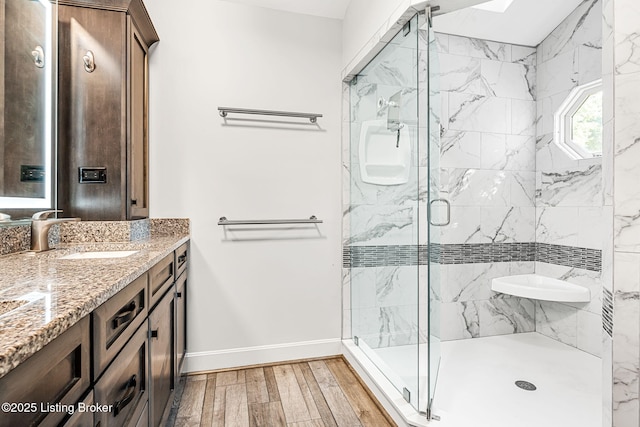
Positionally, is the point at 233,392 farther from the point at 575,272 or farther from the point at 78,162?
the point at 575,272

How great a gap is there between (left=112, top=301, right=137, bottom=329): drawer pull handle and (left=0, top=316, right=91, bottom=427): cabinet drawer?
0.55ft

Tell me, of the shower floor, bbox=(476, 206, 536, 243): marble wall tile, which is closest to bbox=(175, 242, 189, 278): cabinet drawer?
the shower floor

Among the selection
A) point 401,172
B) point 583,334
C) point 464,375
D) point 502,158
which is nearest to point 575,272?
point 583,334

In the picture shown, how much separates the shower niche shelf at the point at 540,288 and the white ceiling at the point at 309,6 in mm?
2424

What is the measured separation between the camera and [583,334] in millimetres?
2453

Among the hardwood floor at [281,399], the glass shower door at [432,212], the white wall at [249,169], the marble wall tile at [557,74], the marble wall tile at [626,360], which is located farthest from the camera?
the marble wall tile at [557,74]

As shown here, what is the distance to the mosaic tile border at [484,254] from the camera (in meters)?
2.06

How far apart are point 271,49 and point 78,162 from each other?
1443 millimetres

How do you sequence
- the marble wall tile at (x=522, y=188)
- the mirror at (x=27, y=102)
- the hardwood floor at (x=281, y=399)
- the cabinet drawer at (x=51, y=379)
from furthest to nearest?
the marble wall tile at (x=522, y=188), the hardwood floor at (x=281, y=399), the mirror at (x=27, y=102), the cabinet drawer at (x=51, y=379)

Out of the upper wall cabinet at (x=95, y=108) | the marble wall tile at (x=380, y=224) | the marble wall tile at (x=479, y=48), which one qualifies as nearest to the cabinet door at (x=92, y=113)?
the upper wall cabinet at (x=95, y=108)

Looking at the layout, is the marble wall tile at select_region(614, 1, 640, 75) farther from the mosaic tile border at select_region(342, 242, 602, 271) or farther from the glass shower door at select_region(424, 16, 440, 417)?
the mosaic tile border at select_region(342, 242, 602, 271)

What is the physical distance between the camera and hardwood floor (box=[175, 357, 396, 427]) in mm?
1722

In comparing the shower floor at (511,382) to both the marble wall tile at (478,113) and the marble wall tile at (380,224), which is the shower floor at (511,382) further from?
the marble wall tile at (478,113)

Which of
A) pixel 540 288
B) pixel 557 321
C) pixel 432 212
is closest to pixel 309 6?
pixel 432 212
